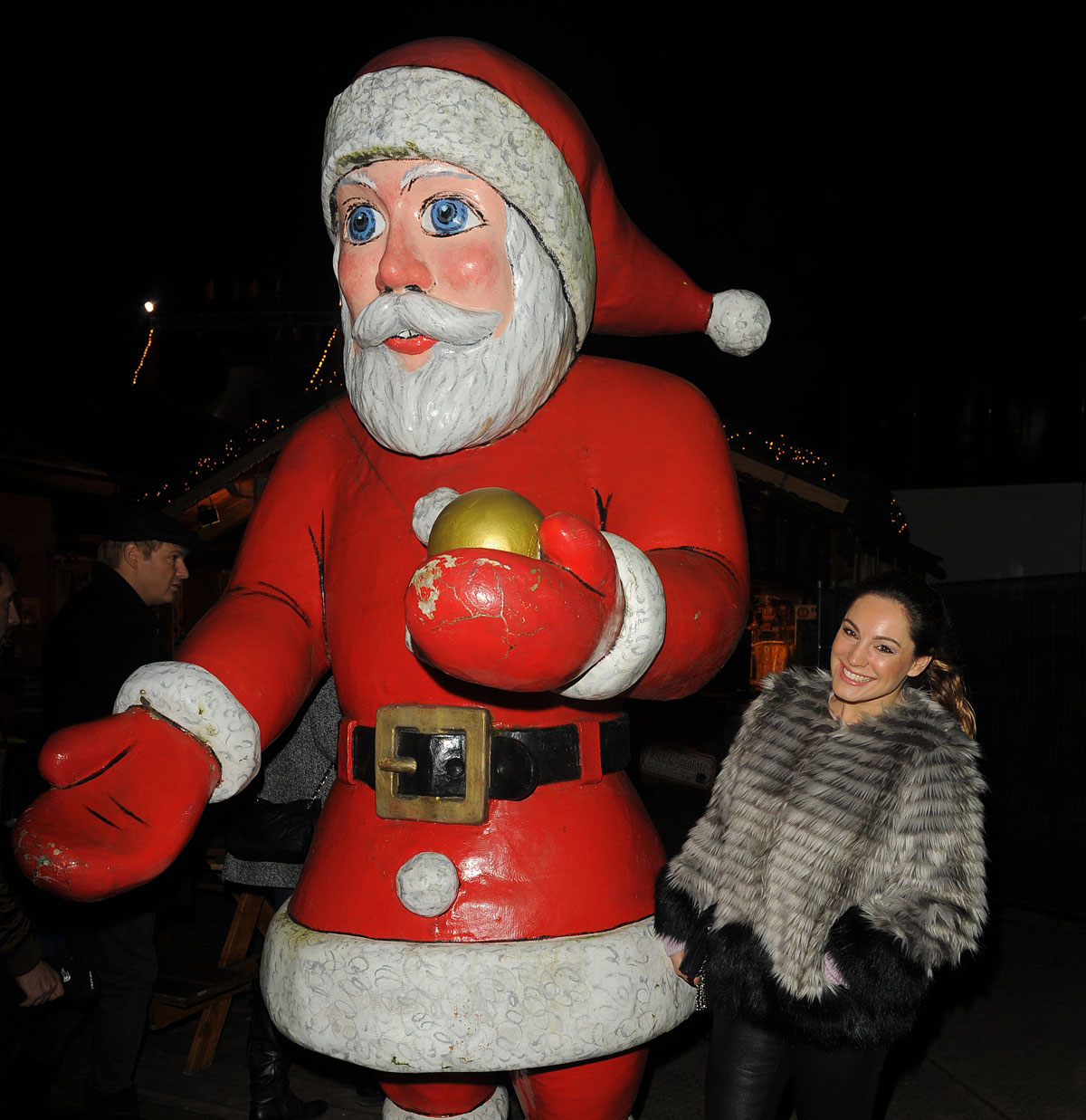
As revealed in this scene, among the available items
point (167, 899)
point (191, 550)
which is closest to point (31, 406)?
point (191, 550)

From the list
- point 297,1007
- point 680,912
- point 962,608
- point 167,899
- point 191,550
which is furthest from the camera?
point 962,608

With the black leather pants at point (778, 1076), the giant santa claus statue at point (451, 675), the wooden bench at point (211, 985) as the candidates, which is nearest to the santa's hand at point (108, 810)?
the giant santa claus statue at point (451, 675)

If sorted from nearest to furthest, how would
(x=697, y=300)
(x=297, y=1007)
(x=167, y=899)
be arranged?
(x=297, y=1007)
(x=697, y=300)
(x=167, y=899)

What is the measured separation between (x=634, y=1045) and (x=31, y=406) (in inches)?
338

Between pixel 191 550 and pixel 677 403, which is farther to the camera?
pixel 191 550

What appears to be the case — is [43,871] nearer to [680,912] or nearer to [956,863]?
[680,912]

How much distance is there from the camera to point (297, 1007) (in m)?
1.59

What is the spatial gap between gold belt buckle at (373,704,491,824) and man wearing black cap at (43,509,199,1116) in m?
1.50

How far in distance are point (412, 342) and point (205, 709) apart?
2.15 feet

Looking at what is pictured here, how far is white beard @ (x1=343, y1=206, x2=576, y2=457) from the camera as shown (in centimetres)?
161

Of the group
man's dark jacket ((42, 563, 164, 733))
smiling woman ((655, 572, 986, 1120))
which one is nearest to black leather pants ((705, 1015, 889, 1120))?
smiling woman ((655, 572, 986, 1120))

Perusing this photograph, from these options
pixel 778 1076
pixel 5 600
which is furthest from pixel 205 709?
pixel 5 600

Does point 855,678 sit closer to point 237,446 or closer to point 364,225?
point 364,225

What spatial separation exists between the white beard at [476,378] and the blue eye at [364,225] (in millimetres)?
154
